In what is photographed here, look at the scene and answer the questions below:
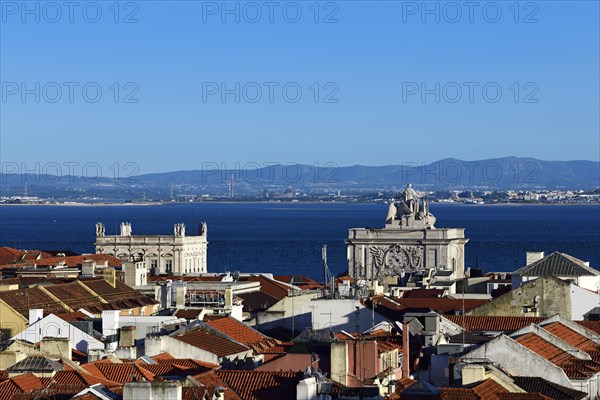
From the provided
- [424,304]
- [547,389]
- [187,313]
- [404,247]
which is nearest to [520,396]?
[547,389]

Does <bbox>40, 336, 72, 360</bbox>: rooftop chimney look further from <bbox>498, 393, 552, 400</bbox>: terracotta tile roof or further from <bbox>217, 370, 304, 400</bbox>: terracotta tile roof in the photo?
<bbox>498, 393, 552, 400</bbox>: terracotta tile roof

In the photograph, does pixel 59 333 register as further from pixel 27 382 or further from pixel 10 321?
pixel 27 382

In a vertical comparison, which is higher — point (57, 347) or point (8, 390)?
point (8, 390)

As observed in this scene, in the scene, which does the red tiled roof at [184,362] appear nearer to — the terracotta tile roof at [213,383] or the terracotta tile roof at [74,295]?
the terracotta tile roof at [213,383]

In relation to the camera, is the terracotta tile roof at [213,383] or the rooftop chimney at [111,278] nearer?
the terracotta tile roof at [213,383]

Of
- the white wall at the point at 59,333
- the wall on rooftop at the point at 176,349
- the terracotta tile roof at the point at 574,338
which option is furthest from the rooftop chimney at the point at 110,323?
the terracotta tile roof at the point at 574,338

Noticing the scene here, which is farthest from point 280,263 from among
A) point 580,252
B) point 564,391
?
→ point 564,391

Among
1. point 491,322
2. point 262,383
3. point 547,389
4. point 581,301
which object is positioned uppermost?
point 262,383
